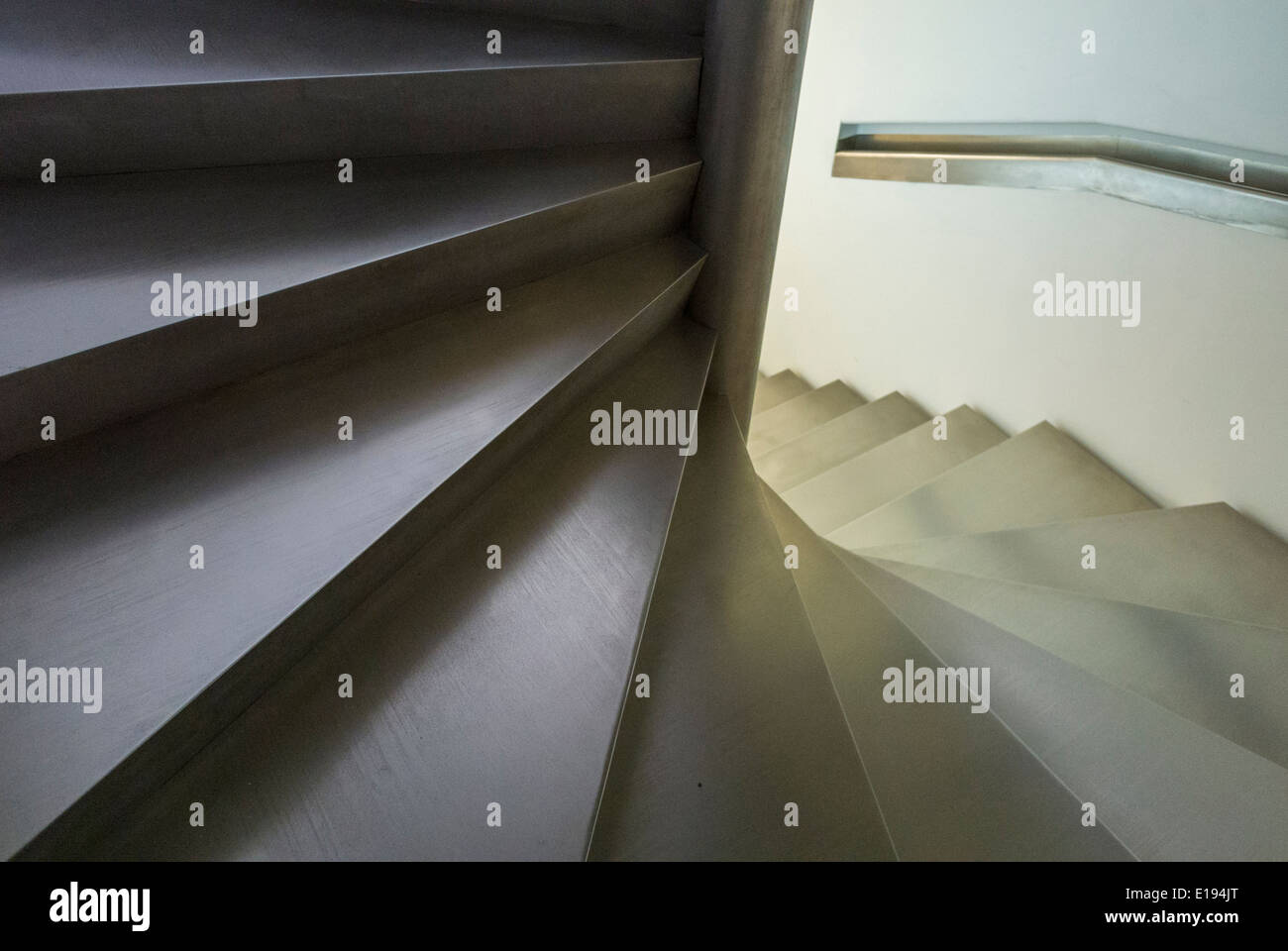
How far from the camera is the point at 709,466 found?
83.9 inches

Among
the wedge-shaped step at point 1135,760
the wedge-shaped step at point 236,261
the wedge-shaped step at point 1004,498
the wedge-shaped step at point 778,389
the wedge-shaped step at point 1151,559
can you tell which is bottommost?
the wedge-shaped step at point 1135,760

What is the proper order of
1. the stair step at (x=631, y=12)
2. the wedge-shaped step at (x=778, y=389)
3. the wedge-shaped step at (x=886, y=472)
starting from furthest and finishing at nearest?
the wedge-shaped step at (x=778, y=389)
the wedge-shaped step at (x=886, y=472)
the stair step at (x=631, y=12)

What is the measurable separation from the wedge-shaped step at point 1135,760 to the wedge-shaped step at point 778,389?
289cm

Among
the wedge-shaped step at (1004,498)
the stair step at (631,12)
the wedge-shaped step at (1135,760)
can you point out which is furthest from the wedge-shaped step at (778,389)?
the wedge-shaped step at (1135,760)

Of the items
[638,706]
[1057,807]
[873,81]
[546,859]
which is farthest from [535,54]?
[873,81]

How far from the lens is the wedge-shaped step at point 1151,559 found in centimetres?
229

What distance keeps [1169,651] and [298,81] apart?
218 cm

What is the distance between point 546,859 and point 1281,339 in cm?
234

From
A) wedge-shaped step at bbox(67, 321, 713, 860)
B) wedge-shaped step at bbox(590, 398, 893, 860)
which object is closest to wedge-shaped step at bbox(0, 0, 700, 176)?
wedge-shaped step at bbox(67, 321, 713, 860)

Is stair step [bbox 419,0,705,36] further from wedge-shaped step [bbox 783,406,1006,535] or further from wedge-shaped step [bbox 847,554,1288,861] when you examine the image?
wedge-shaped step [bbox 783,406,1006,535]

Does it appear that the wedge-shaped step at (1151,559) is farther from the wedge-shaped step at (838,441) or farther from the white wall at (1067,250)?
the wedge-shaped step at (838,441)

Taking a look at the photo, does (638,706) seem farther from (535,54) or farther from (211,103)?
(535,54)

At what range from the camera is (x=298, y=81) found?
4.95 feet
